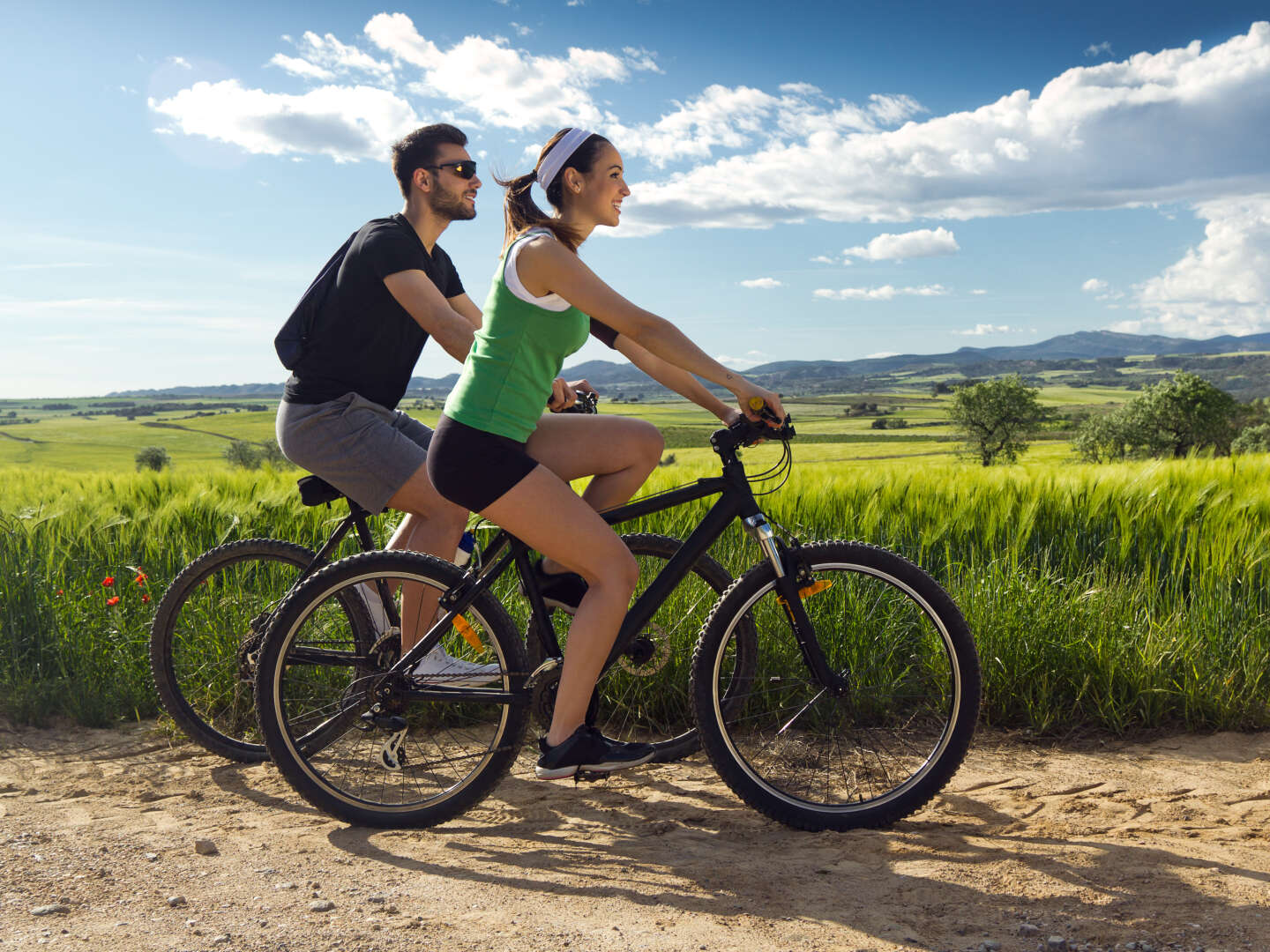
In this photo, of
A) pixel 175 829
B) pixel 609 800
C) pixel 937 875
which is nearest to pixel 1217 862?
pixel 937 875

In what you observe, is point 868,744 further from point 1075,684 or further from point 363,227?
point 363,227

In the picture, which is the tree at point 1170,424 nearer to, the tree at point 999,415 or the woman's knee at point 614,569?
the tree at point 999,415

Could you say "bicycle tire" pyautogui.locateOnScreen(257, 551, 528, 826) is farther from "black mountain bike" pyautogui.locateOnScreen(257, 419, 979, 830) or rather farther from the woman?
the woman

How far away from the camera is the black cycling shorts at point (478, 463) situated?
9.44ft

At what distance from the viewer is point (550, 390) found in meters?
2.99

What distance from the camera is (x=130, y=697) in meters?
4.64

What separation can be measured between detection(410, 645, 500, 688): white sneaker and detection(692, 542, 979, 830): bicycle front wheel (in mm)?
734

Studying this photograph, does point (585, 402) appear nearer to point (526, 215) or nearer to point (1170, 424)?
point (526, 215)

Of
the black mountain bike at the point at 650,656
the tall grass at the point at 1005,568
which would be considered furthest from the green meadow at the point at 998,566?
the black mountain bike at the point at 650,656

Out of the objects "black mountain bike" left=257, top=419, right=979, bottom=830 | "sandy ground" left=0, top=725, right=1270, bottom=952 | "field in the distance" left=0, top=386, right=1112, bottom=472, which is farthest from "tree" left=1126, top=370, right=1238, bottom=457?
"black mountain bike" left=257, top=419, right=979, bottom=830

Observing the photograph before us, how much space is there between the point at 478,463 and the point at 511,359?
0.32 metres

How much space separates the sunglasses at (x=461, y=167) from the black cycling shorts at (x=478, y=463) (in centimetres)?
119

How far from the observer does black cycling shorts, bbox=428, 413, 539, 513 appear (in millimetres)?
2877

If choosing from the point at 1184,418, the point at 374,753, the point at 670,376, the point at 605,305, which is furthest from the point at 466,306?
the point at 1184,418
